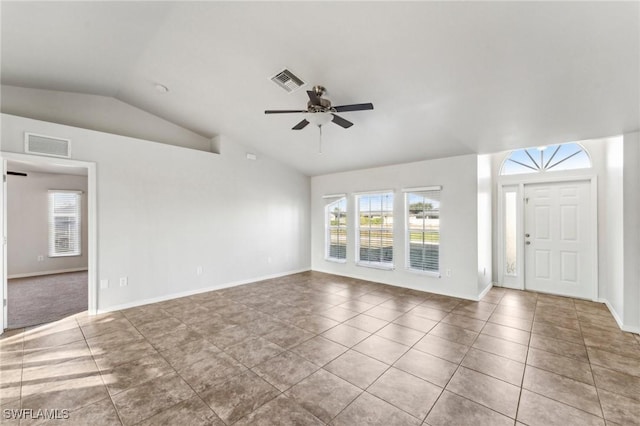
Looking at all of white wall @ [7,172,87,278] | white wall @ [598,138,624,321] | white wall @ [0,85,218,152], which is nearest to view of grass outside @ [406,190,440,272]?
white wall @ [598,138,624,321]

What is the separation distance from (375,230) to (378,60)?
374 centimetres

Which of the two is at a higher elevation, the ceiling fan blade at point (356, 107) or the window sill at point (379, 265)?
the ceiling fan blade at point (356, 107)

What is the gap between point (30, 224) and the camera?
6469 mm

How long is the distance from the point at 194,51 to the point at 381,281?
16.8ft

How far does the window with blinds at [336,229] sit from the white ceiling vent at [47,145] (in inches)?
195

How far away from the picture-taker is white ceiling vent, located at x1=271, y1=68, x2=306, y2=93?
3.19m

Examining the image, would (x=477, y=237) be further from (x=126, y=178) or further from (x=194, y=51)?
(x=126, y=178)

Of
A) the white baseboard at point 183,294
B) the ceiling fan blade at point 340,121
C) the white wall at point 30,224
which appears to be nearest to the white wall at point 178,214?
the white baseboard at point 183,294

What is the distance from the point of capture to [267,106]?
4004mm

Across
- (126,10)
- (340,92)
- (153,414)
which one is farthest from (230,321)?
(126,10)

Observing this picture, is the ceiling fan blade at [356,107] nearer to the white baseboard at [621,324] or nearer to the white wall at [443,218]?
the white wall at [443,218]

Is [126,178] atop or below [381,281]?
atop

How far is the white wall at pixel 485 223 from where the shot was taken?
14.9 feet

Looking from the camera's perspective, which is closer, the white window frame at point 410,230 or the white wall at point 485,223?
the white wall at point 485,223
